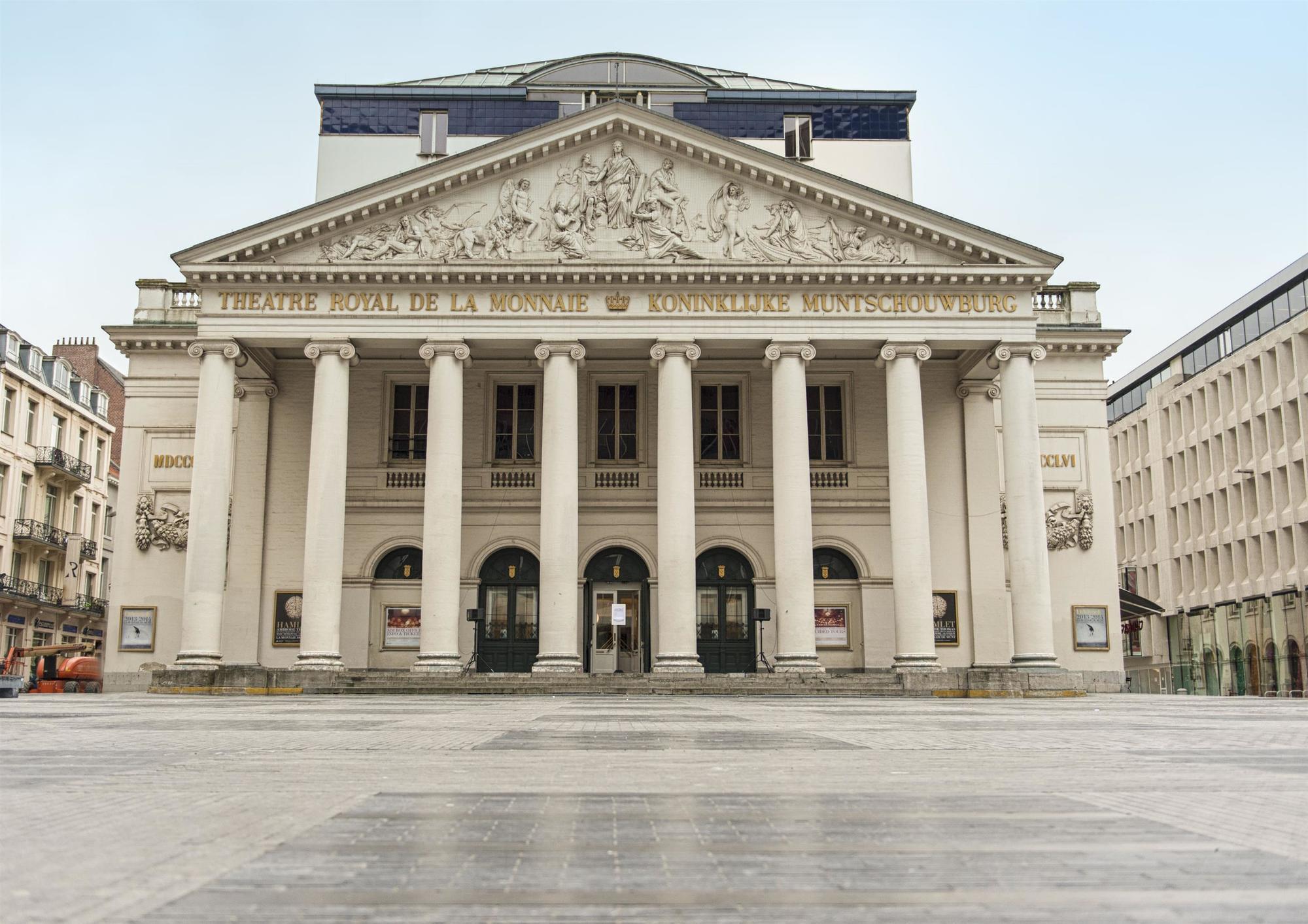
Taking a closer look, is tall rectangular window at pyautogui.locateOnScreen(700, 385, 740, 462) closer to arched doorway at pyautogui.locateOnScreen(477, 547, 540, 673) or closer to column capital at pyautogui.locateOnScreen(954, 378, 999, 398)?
arched doorway at pyautogui.locateOnScreen(477, 547, 540, 673)

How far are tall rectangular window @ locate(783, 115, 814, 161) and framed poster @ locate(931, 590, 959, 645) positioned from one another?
18141mm

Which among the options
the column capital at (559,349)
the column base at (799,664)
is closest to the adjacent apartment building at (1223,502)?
the column base at (799,664)

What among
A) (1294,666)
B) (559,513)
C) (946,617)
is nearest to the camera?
(559,513)

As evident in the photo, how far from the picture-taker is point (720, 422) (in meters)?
42.4

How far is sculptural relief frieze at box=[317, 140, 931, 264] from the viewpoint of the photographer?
37312mm

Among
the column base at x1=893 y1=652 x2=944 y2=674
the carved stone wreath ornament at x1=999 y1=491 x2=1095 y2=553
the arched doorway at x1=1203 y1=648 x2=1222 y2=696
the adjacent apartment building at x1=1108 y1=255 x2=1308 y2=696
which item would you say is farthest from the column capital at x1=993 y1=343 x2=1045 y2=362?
the arched doorway at x1=1203 y1=648 x2=1222 y2=696

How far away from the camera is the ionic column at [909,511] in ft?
117

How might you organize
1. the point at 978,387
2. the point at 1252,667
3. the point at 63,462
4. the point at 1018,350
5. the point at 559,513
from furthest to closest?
1. the point at 1252,667
2. the point at 63,462
3. the point at 978,387
4. the point at 1018,350
5. the point at 559,513

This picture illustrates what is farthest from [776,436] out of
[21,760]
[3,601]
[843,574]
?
[3,601]

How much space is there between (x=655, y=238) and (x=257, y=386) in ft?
47.6

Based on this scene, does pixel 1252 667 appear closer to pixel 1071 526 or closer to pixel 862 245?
pixel 1071 526

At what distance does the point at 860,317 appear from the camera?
3709 cm

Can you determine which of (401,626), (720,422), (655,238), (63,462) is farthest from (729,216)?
(63,462)

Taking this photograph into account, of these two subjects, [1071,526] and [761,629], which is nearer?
[761,629]
